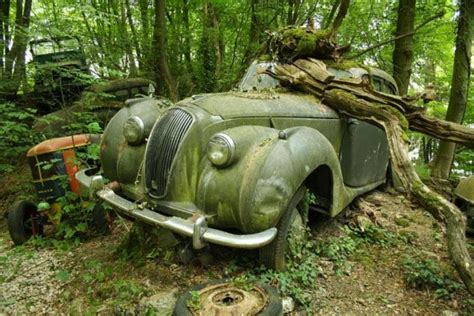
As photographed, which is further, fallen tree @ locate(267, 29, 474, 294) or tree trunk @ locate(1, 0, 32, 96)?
tree trunk @ locate(1, 0, 32, 96)

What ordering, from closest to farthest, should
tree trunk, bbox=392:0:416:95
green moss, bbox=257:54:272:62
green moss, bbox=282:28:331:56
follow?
green moss, bbox=282:28:331:56 → green moss, bbox=257:54:272:62 → tree trunk, bbox=392:0:416:95

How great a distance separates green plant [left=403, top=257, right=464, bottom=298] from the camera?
11.3 ft

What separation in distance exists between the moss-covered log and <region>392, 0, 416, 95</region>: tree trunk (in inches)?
150

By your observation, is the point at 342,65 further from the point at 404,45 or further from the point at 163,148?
the point at 404,45

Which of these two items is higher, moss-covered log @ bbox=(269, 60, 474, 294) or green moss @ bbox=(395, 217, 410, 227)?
moss-covered log @ bbox=(269, 60, 474, 294)

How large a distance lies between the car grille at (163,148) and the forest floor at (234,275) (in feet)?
2.56

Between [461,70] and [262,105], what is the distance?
5.91 meters

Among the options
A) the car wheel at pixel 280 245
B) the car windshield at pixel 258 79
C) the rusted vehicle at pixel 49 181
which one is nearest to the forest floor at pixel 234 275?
the car wheel at pixel 280 245

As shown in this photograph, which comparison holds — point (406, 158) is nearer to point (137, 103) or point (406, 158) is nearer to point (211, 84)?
point (137, 103)

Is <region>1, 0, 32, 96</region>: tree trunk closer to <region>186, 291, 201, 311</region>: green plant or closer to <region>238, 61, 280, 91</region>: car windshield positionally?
<region>238, 61, 280, 91</region>: car windshield

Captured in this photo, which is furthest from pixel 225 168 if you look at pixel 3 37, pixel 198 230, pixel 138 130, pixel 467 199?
pixel 3 37

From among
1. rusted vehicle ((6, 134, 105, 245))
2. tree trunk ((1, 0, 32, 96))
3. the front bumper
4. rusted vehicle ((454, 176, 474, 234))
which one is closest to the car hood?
→ the front bumper

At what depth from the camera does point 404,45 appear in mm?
8125

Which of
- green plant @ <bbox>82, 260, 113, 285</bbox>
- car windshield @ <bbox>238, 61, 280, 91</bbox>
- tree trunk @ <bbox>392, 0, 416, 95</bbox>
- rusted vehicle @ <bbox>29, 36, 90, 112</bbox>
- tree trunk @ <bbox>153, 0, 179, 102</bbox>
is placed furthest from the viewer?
tree trunk @ <bbox>153, 0, 179, 102</bbox>
